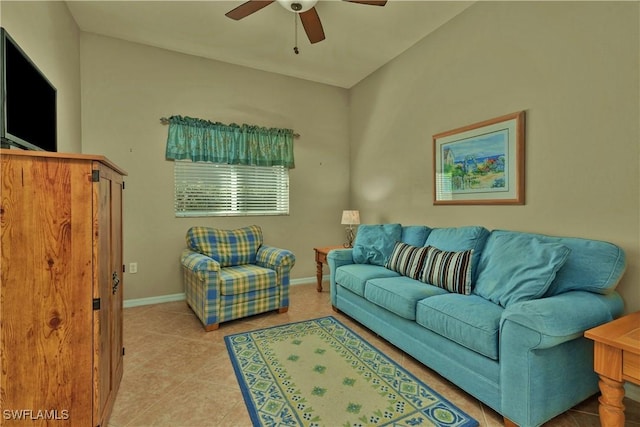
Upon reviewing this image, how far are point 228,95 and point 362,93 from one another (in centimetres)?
184

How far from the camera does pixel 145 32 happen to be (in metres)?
3.16

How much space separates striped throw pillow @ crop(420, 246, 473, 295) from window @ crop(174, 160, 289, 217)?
2249mm

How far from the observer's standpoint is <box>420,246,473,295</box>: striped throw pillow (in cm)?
222

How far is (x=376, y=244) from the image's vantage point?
321cm

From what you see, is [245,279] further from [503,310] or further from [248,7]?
[248,7]

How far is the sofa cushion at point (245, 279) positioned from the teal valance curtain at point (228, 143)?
1.42m

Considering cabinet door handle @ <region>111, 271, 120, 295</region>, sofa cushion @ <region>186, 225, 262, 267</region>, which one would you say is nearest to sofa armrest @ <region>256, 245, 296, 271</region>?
sofa cushion @ <region>186, 225, 262, 267</region>

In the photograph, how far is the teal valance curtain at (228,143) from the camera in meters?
3.53

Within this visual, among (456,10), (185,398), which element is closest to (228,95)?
(456,10)

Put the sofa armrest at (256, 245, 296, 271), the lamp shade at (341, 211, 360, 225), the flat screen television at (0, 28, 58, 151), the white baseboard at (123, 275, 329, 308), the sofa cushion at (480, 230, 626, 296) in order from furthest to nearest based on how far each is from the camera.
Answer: the lamp shade at (341, 211, 360, 225) < the white baseboard at (123, 275, 329, 308) < the sofa armrest at (256, 245, 296, 271) < the sofa cushion at (480, 230, 626, 296) < the flat screen television at (0, 28, 58, 151)

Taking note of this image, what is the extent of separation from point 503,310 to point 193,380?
1.97m

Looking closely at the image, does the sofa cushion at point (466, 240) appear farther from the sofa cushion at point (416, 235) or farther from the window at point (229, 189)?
the window at point (229, 189)

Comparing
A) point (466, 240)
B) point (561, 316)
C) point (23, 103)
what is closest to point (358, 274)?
point (466, 240)

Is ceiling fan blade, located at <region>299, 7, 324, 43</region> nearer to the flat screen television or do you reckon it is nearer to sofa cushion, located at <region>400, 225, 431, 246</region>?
the flat screen television
